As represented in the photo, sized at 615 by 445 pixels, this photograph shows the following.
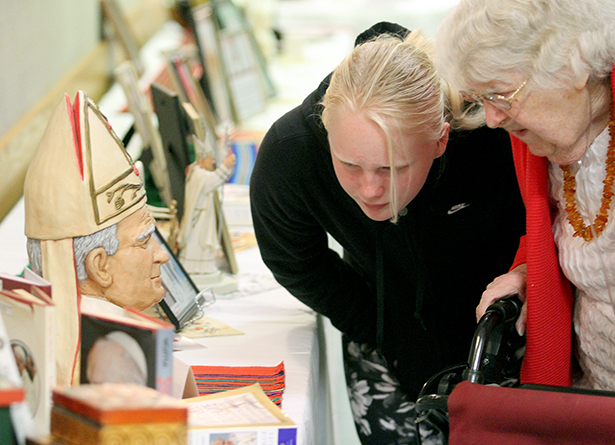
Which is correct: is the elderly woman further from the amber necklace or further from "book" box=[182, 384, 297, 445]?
"book" box=[182, 384, 297, 445]

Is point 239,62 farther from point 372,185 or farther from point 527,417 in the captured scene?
point 527,417

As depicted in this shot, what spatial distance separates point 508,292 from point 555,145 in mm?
339

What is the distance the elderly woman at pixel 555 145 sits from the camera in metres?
1.11

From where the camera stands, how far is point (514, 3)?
1.12 meters

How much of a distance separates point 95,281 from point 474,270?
92 centimetres

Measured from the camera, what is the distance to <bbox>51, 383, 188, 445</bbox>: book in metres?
0.78

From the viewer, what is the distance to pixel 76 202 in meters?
1.14

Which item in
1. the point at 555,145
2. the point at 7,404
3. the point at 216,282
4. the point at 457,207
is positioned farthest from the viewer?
the point at 216,282

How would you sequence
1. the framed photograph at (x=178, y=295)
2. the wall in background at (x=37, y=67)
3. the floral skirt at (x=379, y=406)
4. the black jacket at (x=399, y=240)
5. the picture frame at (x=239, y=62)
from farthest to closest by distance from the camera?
the picture frame at (x=239, y=62), the wall in background at (x=37, y=67), the floral skirt at (x=379, y=406), the framed photograph at (x=178, y=295), the black jacket at (x=399, y=240)

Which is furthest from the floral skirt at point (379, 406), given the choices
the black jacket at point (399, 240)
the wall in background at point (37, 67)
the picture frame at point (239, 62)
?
the picture frame at point (239, 62)

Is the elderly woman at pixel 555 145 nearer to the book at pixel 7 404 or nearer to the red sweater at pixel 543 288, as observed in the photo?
the red sweater at pixel 543 288

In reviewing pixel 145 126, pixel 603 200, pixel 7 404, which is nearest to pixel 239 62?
pixel 145 126

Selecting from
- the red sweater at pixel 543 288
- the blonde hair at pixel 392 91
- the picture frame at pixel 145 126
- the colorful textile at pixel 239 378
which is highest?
the picture frame at pixel 145 126

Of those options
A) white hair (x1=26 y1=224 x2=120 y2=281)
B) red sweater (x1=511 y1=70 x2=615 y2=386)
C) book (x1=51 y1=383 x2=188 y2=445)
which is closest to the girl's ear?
red sweater (x1=511 y1=70 x2=615 y2=386)
